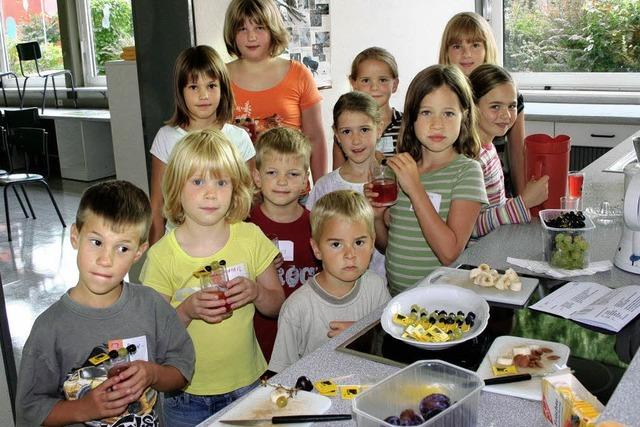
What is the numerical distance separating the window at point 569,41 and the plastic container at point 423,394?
446 centimetres

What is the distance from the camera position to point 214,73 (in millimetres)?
2363

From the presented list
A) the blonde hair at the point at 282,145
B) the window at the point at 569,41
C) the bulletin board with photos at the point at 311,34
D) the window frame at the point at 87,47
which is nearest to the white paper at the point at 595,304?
the blonde hair at the point at 282,145

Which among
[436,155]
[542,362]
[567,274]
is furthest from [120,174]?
[542,362]

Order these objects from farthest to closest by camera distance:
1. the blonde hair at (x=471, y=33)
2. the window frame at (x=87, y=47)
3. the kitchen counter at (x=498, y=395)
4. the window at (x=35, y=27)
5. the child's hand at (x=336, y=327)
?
the window at (x=35, y=27), the window frame at (x=87, y=47), the blonde hair at (x=471, y=33), the child's hand at (x=336, y=327), the kitchen counter at (x=498, y=395)

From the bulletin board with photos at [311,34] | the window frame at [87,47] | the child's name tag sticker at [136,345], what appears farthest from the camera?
the window frame at [87,47]

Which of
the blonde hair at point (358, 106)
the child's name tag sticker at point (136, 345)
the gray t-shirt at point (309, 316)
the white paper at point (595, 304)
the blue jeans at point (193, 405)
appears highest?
the blonde hair at point (358, 106)

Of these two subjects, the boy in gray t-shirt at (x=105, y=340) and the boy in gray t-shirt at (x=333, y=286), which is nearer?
the boy in gray t-shirt at (x=105, y=340)

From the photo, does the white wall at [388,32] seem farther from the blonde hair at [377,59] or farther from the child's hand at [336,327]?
the child's hand at [336,327]

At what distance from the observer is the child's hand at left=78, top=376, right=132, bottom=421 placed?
1.34 metres

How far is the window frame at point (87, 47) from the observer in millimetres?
7656

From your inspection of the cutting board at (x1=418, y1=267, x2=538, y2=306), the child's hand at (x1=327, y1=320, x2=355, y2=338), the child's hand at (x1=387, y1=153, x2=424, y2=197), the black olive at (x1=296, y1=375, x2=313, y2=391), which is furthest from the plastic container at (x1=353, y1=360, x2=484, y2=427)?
the child's hand at (x1=387, y1=153, x2=424, y2=197)

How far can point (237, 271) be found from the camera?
1.77 meters

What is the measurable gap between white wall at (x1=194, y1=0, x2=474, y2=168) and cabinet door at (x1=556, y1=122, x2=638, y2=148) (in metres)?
1.09

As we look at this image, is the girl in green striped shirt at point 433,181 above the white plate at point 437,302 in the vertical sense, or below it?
above
